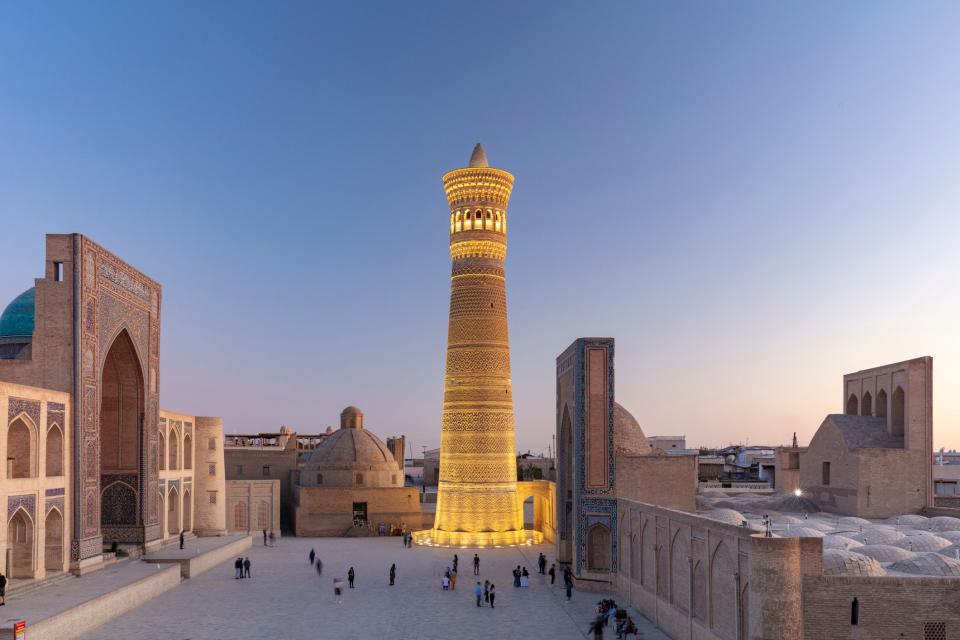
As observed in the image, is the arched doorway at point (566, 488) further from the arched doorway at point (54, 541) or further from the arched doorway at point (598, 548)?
the arched doorway at point (54, 541)

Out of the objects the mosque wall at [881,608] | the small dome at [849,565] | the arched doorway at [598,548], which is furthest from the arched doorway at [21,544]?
the small dome at [849,565]

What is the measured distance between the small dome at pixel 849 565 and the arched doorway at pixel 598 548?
10019 mm

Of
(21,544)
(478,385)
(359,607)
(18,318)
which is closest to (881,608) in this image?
(359,607)

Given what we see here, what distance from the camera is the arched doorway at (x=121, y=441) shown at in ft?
81.8

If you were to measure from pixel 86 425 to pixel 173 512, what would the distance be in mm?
9083

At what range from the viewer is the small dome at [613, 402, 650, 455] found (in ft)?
93.8

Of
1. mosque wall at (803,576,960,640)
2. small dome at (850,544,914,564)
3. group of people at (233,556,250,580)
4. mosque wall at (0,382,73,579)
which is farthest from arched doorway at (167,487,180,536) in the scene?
mosque wall at (803,576,960,640)

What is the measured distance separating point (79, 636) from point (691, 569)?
36.6 ft

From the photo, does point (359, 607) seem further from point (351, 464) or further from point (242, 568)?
point (351, 464)

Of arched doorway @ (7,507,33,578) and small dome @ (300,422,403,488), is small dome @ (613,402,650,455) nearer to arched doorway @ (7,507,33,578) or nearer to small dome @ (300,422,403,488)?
small dome @ (300,422,403,488)

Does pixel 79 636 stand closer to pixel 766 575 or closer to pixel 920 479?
pixel 766 575

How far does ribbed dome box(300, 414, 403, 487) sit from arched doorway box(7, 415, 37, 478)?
18.5 m

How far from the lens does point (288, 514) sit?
38.6 metres

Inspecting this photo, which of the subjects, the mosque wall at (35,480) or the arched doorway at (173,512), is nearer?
the mosque wall at (35,480)
